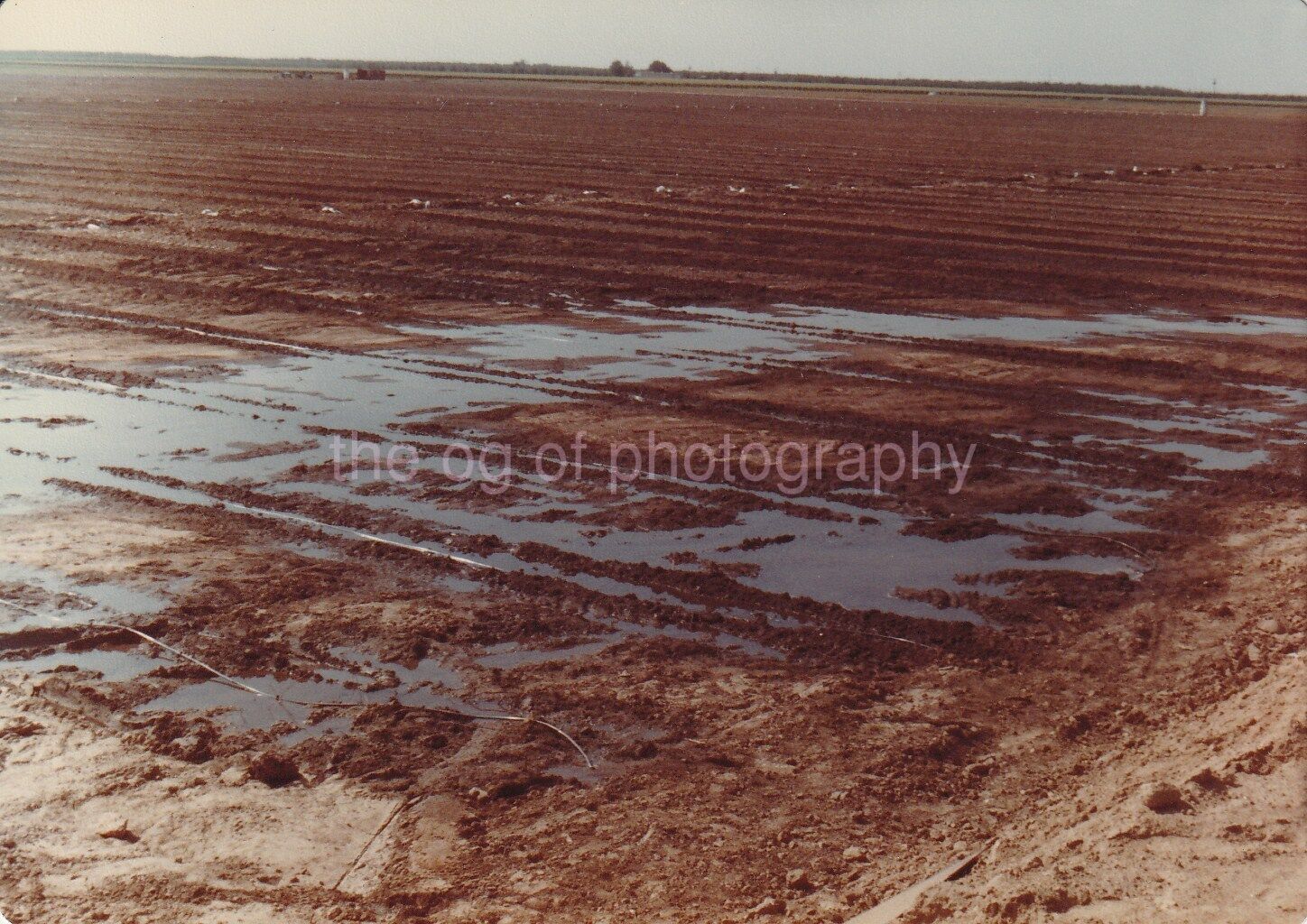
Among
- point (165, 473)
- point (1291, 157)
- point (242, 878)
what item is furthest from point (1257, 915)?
point (1291, 157)

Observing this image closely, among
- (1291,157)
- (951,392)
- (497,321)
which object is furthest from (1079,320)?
(1291,157)

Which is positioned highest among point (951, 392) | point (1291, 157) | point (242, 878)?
point (1291, 157)

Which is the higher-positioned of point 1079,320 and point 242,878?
point 1079,320

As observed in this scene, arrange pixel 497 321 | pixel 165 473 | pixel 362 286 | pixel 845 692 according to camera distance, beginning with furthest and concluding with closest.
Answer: pixel 362 286
pixel 497 321
pixel 165 473
pixel 845 692

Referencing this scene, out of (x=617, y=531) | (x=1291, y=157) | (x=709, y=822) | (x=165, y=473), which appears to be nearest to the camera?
(x=709, y=822)

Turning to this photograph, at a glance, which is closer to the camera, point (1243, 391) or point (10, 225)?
point (1243, 391)

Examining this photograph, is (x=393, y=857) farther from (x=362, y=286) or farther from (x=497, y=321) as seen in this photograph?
(x=362, y=286)
